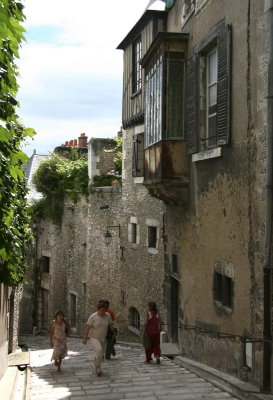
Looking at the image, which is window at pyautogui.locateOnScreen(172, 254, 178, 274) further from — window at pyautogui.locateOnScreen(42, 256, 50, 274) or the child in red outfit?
window at pyautogui.locateOnScreen(42, 256, 50, 274)

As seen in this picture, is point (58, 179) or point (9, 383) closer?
point (9, 383)

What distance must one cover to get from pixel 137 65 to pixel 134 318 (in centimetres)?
714

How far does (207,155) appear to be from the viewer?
8.48m

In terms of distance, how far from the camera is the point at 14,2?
194 inches

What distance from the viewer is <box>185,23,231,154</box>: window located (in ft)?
25.5

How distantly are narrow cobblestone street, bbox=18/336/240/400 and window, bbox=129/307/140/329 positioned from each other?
579 cm

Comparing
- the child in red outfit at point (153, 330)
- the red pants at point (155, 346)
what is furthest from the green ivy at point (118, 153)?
the red pants at point (155, 346)

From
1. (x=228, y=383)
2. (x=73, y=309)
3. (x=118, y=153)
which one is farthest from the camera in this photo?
(x=73, y=309)

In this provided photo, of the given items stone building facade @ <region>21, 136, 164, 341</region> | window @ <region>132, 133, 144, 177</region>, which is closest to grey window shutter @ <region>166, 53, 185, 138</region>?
stone building facade @ <region>21, 136, 164, 341</region>

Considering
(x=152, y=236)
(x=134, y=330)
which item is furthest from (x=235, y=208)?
(x=134, y=330)

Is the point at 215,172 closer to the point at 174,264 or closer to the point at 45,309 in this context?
the point at 174,264

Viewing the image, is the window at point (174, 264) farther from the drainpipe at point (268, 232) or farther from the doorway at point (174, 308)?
the drainpipe at point (268, 232)

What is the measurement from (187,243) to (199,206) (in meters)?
1.15

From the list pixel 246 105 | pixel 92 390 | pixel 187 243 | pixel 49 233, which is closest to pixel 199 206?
pixel 187 243
